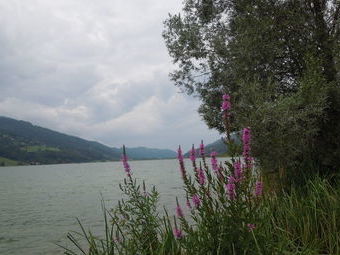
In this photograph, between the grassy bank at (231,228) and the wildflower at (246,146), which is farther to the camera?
the grassy bank at (231,228)

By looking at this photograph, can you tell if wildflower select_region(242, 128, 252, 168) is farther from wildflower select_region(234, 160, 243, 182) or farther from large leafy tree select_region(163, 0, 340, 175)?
large leafy tree select_region(163, 0, 340, 175)

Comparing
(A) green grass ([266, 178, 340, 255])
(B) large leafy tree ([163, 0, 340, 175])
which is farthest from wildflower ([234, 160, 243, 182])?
(B) large leafy tree ([163, 0, 340, 175])

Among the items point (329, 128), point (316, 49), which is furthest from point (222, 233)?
point (316, 49)

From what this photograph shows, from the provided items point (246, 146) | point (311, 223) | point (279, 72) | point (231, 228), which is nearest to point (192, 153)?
point (246, 146)

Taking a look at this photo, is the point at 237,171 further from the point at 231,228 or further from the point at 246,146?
the point at 231,228

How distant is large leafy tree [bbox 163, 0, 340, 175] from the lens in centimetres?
1195

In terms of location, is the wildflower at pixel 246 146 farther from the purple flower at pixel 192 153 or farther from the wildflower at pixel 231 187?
the purple flower at pixel 192 153

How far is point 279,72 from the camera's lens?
50.1 ft

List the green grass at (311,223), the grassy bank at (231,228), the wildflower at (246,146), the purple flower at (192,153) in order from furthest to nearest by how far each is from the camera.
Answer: the green grass at (311,223), the purple flower at (192,153), the grassy bank at (231,228), the wildflower at (246,146)

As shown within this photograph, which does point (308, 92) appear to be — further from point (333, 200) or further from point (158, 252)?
point (158, 252)

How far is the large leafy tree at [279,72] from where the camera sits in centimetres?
1195

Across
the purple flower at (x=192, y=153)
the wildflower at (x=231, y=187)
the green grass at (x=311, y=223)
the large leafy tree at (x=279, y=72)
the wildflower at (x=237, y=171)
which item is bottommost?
the green grass at (x=311, y=223)

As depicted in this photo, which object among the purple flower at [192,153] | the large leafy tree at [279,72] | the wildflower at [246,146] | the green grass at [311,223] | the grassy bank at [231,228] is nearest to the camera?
the wildflower at [246,146]

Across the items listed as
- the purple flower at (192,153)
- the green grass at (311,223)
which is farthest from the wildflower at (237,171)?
the green grass at (311,223)
